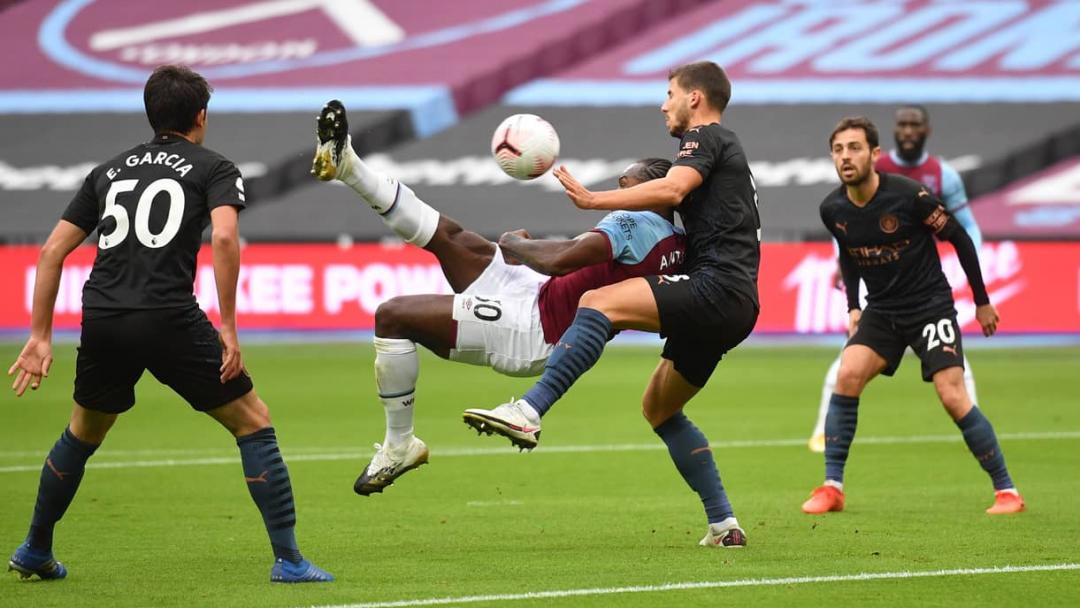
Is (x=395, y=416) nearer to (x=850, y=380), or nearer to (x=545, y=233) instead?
(x=850, y=380)

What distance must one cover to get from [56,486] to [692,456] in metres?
3.00

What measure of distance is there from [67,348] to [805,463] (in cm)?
1374

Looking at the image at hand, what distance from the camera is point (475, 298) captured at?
720 cm

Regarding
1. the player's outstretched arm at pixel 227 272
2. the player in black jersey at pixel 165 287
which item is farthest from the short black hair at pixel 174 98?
the player's outstretched arm at pixel 227 272

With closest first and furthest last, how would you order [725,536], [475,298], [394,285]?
1. [475,298]
2. [725,536]
3. [394,285]

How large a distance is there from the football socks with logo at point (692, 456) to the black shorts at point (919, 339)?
68.5 inches

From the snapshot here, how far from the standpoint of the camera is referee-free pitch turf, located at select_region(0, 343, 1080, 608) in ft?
21.0

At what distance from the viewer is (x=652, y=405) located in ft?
25.3

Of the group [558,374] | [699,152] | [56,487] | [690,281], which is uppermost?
[699,152]

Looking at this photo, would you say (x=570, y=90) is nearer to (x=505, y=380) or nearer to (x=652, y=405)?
(x=505, y=380)

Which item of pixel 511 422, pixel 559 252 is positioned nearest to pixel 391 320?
pixel 559 252

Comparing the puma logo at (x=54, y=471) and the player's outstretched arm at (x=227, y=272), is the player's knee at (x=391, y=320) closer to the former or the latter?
the player's outstretched arm at (x=227, y=272)

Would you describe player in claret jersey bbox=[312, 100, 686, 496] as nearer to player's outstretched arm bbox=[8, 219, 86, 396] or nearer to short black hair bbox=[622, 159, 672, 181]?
short black hair bbox=[622, 159, 672, 181]

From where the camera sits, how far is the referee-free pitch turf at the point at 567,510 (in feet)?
21.0
